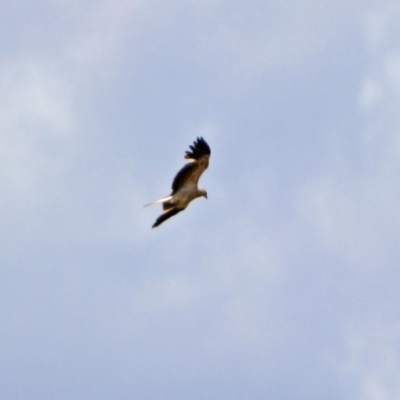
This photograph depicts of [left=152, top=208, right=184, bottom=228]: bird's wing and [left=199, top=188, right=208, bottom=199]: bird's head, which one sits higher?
[left=199, top=188, right=208, bottom=199]: bird's head

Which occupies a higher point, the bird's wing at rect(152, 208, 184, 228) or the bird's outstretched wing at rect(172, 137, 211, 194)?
the bird's outstretched wing at rect(172, 137, 211, 194)

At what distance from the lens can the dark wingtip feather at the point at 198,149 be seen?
31.0 m

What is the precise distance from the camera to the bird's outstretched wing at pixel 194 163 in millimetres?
31062

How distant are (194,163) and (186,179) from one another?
63cm

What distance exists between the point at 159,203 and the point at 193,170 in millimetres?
1826

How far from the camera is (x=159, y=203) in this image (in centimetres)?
3034

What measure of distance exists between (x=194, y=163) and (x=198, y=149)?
1.64 feet

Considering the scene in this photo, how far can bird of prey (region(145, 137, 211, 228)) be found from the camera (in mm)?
31016

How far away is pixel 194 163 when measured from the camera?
102 feet

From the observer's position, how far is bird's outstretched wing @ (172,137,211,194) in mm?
31062

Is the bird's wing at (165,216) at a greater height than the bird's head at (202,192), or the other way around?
the bird's head at (202,192)

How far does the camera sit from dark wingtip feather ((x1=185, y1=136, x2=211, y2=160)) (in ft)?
A: 102

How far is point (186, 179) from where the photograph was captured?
1232 inches

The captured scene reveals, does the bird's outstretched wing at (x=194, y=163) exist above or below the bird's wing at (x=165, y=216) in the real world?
above
